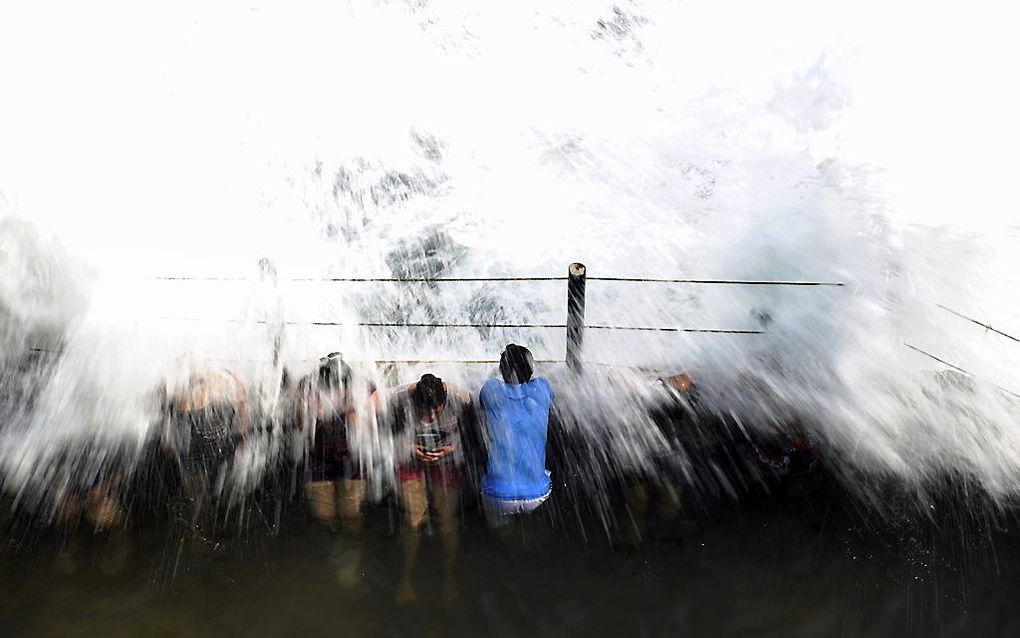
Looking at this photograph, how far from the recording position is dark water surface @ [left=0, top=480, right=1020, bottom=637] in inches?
162

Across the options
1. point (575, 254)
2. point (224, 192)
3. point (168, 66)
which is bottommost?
point (575, 254)

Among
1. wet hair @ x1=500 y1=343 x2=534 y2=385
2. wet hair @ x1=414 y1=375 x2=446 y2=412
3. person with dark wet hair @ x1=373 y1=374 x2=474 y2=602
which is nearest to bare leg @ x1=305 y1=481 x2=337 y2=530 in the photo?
person with dark wet hair @ x1=373 y1=374 x2=474 y2=602

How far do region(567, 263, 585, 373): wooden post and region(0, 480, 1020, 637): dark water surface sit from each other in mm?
1816

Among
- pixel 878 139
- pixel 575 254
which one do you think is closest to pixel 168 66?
pixel 575 254

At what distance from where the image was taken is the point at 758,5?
1407cm

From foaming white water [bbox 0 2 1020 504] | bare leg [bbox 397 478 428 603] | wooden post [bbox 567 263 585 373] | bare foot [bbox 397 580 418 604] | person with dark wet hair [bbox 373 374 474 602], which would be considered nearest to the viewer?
bare foot [bbox 397 580 418 604]

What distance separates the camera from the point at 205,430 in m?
4.75

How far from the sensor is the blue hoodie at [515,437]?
4.32 m

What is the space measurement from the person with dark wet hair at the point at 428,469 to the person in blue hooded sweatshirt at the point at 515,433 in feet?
0.86

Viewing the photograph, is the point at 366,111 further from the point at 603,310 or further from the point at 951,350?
the point at 951,350

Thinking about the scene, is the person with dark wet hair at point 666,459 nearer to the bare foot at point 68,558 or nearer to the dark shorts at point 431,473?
the dark shorts at point 431,473

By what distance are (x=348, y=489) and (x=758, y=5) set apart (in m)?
13.0

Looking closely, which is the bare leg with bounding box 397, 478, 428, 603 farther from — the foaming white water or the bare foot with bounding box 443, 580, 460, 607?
the foaming white water

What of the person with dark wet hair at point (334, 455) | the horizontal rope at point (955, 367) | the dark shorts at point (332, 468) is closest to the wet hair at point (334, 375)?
the person with dark wet hair at point (334, 455)
